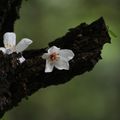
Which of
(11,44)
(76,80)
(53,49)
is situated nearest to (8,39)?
(11,44)

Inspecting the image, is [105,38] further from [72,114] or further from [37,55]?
[72,114]

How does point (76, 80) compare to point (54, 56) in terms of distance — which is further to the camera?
point (76, 80)

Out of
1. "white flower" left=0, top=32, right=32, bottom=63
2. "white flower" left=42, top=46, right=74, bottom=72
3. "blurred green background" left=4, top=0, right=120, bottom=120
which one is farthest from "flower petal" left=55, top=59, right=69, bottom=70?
"blurred green background" left=4, top=0, right=120, bottom=120

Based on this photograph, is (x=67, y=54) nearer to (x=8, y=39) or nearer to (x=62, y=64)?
(x=62, y=64)

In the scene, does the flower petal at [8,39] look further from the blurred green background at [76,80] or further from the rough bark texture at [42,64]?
the blurred green background at [76,80]

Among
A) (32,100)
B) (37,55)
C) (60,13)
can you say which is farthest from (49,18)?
(37,55)

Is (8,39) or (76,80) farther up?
(76,80)
